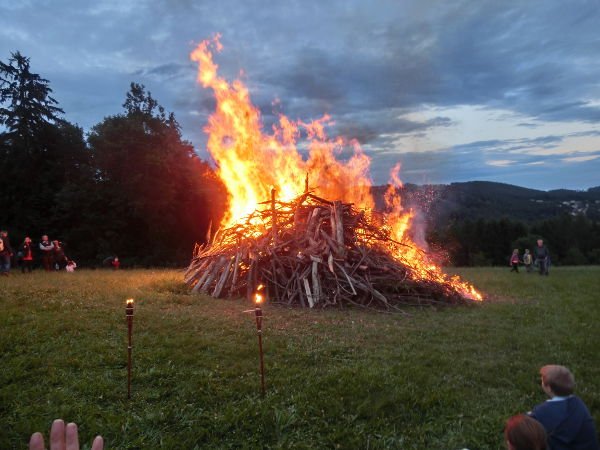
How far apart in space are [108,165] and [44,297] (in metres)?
21.1

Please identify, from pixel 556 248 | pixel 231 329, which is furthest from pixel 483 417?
pixel 556 248

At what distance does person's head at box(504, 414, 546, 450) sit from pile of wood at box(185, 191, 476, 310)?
845 centimetres

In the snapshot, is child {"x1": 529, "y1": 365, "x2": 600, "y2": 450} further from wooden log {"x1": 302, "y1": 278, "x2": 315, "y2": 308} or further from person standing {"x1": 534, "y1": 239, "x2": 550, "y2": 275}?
person standing {"x1": 534, "y1": 239, "x2": 550, "y2": 275}

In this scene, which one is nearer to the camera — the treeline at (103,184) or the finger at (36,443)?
the finger at (36,443)

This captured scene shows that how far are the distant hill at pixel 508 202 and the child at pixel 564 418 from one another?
145 ft

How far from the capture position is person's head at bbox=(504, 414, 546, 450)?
305 cm

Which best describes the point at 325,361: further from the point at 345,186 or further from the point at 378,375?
the point at 345,186

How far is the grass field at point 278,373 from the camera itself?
5.22 meters

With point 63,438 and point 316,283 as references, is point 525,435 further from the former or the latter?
point 316,283

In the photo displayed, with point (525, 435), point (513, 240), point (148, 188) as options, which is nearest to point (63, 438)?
point (525, 435)

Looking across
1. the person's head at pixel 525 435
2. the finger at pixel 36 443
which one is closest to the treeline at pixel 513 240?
the person's head at pixel 525 435

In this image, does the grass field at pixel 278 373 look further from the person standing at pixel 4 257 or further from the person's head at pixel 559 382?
the person standing at pixel 4 257

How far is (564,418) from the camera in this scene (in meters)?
3.75

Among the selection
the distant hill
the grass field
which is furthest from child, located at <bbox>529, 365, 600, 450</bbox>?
the distant hill
